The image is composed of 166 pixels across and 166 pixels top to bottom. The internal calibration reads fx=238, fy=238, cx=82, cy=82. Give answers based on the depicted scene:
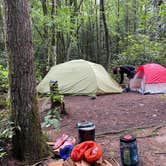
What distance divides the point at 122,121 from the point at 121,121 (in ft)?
0.08

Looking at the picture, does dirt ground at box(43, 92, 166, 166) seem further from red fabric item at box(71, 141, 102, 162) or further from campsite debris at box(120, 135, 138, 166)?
red fabric item at box(71, 141, 102, 162)

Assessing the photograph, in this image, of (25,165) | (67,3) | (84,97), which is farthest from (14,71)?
(67,3)

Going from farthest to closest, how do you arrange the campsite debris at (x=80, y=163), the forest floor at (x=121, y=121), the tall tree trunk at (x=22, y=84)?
1. the forest floor at (x=121, y=121)
2. the tall tree trunk at (x=22, y=84)
3. the campsite debris at (x=80, y=163)

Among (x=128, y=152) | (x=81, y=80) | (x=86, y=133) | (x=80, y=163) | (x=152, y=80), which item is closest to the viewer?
(x=80, y=163)

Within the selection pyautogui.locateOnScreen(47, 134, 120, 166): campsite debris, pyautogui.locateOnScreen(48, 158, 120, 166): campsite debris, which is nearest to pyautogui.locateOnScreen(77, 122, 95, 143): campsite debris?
pyautogui.locateOnScreen(47, 134, 120, 166): campsite debris

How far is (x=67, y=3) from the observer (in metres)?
14.0

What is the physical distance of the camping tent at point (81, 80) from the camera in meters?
8.91

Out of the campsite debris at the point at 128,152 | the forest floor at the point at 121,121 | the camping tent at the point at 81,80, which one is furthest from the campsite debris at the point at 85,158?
the camping tent at the point at 81,80

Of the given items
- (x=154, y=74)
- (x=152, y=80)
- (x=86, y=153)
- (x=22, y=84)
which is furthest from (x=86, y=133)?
(x=154, y=74)

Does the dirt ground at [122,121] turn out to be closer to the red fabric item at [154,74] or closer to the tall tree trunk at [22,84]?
the red fabric item at [154,74]

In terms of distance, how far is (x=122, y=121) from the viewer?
554cm

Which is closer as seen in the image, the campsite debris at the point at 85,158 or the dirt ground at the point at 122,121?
the campsite debris at the point at 85,158

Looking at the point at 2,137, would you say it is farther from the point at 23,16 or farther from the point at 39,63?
the point at 39,63

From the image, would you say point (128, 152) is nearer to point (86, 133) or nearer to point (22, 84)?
point (86, 133)
